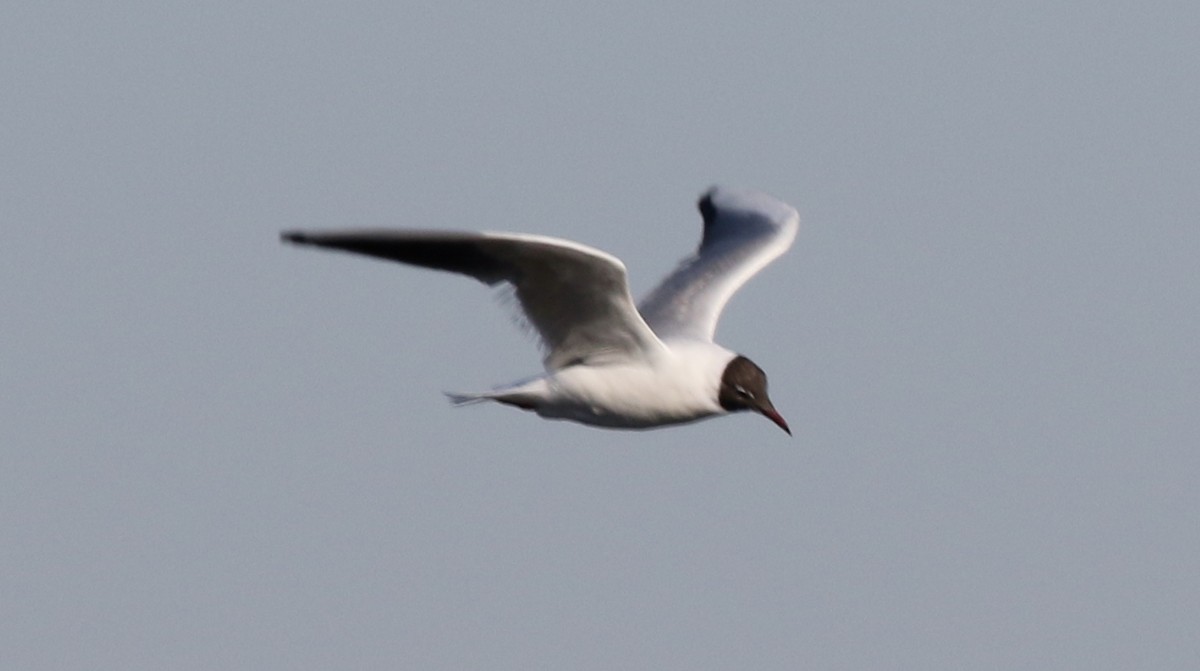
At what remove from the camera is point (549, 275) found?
452 inches

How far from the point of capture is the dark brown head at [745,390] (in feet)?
41.4

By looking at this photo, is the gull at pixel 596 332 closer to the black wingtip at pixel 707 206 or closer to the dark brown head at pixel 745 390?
the dark brown head at pixel 745 390

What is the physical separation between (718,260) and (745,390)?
8.17ft

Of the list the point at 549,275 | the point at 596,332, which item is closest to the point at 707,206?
the point at 596,332

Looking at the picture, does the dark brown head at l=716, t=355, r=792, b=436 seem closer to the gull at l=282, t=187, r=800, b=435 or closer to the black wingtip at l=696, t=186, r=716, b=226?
the gull at l=282, t=187, r=800, b=435

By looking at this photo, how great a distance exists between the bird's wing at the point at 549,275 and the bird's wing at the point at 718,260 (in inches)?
49.0

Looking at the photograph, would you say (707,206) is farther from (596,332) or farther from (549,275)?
(549,275)

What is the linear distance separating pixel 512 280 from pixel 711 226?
460cm

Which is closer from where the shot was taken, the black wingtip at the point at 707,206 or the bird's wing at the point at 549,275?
the bird's wing at the point at 549,275

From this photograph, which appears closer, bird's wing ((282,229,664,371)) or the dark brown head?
bird's wing ((282,229,664,371))

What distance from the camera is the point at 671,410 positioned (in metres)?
12.4

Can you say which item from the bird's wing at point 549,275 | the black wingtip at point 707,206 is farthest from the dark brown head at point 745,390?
the black wingtip at point 707,206

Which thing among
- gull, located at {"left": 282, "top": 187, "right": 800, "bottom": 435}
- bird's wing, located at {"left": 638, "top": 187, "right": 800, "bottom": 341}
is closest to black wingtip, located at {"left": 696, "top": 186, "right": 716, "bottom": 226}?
bird's wing, located at {"left": 638, "top": 187, "right": 800, "bottom": 341}

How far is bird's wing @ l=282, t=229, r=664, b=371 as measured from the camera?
10.8 m
